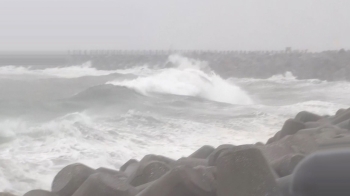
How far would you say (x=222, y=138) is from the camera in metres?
8.60

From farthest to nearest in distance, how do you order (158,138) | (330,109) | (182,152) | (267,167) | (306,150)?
1. (330,109)
2. (158,138)
3. (182,152)
4. (306,150)
5. (267,167)

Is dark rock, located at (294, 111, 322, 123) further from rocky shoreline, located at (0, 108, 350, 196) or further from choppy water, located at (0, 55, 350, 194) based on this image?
rocky shoreline, located at (0, 108, 350, 196)

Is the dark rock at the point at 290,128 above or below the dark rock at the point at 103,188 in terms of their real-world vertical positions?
above

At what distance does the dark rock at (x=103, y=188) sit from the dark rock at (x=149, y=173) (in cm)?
46

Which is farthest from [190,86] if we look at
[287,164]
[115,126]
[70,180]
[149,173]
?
[287,164]

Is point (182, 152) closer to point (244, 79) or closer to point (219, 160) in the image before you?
point (219, 160)

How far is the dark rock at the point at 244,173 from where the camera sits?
299cm

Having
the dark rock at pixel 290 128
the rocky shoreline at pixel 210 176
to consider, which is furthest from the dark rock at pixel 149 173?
the dark rock at pixel 290 128

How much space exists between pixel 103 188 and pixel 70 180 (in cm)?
54

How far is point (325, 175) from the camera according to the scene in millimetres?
1041

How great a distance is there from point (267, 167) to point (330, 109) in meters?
10.1

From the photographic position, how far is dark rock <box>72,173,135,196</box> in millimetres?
3467

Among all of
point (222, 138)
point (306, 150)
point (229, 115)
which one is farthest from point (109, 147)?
point (229, 115)

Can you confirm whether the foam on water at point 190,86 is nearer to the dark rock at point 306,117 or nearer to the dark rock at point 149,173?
the dark rock at point 306,117
